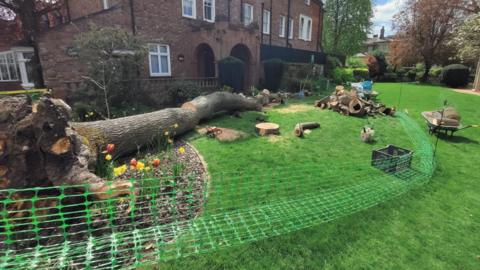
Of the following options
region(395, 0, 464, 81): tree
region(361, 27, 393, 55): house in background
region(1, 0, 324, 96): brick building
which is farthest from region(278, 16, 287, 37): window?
region(361, 27, 393, 55): house in background

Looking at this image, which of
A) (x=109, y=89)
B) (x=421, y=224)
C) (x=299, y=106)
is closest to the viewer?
→ (x=421, y=224)

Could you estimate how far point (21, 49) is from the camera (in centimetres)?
1173

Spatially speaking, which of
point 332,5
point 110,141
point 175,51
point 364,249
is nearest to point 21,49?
point 175,51

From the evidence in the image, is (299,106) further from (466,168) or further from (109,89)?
(109,89)

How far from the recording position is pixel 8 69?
1519 centimetres

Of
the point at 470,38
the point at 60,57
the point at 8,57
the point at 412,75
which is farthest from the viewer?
the point at 412,75

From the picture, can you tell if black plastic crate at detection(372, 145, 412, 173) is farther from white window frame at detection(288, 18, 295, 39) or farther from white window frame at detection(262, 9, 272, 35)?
white window frame at detection(288, 18, 295, 39)

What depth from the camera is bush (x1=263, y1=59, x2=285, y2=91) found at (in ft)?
50.0

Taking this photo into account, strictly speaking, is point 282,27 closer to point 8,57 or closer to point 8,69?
point 8,57

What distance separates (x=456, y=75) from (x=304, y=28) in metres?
14.1

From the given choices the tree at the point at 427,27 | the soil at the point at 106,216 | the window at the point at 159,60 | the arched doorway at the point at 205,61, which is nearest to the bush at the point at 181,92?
the window at the point at 159,60

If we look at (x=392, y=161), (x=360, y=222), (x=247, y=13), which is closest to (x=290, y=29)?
(x=247, y=13)

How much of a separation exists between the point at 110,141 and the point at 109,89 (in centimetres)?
439

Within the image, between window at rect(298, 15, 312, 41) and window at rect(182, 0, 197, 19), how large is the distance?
1290cm
